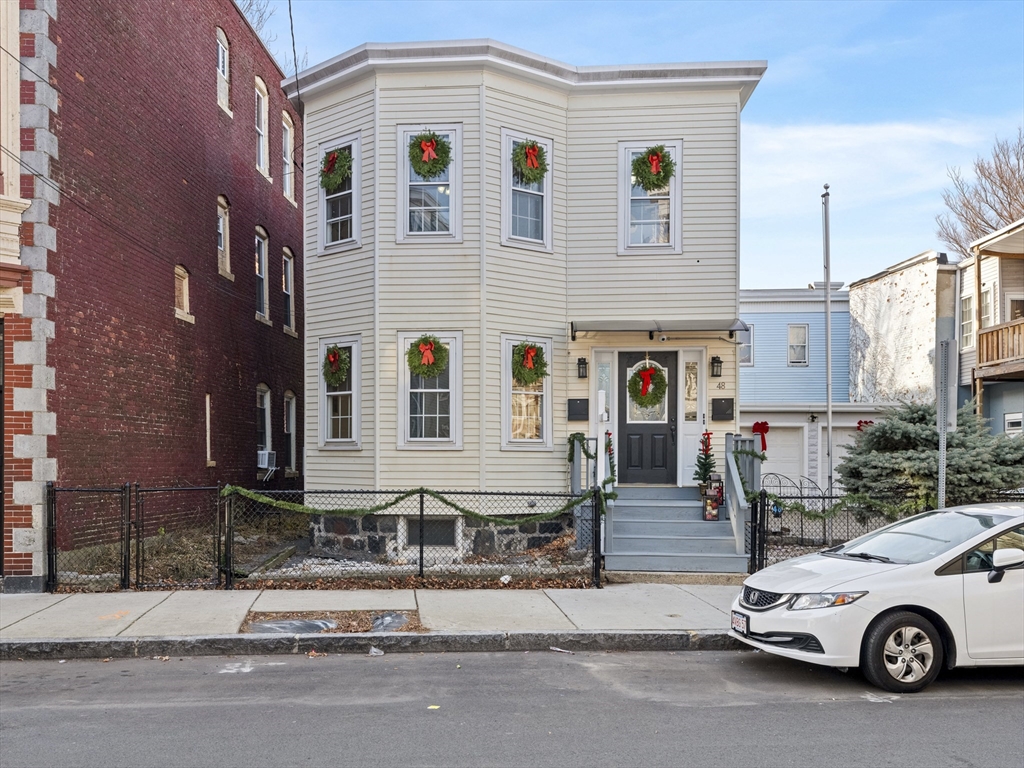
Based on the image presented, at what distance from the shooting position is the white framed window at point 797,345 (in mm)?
27016

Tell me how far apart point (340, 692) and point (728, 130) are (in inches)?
445

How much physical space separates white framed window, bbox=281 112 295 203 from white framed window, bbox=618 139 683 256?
10.2 meters

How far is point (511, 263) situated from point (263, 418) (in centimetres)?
860

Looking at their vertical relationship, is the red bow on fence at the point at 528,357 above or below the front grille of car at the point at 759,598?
above

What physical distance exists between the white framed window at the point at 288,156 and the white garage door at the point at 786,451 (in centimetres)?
1370

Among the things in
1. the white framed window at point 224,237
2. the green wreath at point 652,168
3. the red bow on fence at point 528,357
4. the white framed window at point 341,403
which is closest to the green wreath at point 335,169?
the white framed window at point 341,403

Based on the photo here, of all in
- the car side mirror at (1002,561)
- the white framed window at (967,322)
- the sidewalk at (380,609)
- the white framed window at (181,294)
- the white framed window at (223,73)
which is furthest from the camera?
the white framed window at (967,322)

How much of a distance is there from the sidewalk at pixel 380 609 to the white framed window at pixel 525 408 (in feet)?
12.6

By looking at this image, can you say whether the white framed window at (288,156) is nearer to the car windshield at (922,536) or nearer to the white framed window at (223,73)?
the white framed window at (223,73)

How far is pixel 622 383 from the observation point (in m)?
14.6

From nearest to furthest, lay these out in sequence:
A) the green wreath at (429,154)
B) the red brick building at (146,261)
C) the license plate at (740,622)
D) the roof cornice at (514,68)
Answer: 1. the license plate at (740,622)
2. the red brick building at (146,261)
3. the roof cornice at (514,68)
4. the green wreath at (429,154)

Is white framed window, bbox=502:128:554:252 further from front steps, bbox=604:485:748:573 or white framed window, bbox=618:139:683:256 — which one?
front steps, bbox=604:485:748:573

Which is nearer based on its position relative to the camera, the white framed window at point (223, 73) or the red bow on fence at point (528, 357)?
the red bow on fence at point (528, 357)

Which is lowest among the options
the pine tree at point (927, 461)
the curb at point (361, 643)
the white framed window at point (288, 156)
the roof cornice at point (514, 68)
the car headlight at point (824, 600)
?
the curb at point (361, 643)
